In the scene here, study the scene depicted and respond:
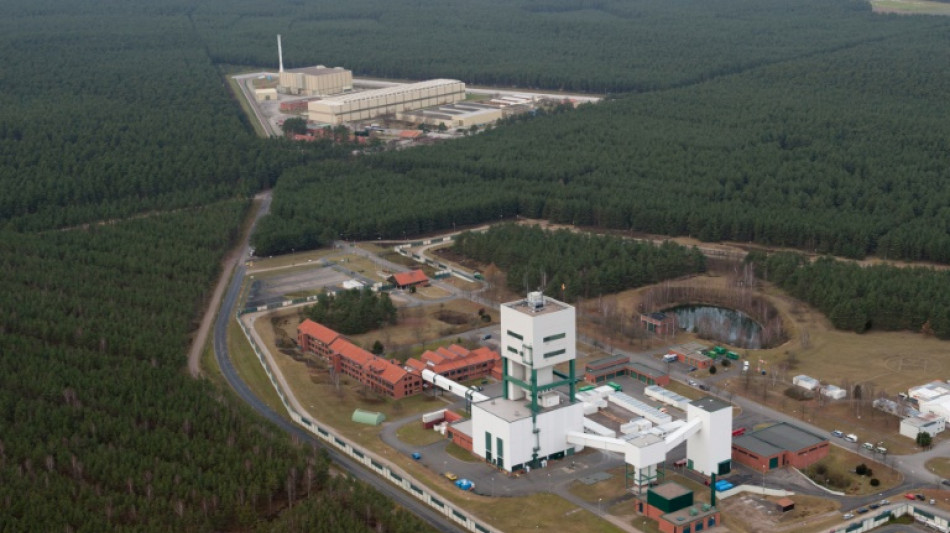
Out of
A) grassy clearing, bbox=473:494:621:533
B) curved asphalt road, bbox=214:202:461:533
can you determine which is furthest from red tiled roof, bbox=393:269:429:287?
grassy clearing, bbox=473:494:621:533

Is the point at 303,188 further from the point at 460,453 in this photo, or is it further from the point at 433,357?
the point at 460,453

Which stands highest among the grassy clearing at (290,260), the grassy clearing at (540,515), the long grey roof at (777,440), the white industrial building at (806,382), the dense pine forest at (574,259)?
the dense pine forest at (574,259)

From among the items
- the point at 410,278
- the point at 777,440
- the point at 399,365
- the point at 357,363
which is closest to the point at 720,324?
the point at 410,278

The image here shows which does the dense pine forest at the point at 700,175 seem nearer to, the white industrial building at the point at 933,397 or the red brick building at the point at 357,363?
the red brick building at the point at 357,363

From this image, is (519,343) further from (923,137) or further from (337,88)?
(337,88)

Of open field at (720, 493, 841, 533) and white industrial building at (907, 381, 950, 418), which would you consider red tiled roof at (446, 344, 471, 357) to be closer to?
open field at (720, 493, 841, 533)

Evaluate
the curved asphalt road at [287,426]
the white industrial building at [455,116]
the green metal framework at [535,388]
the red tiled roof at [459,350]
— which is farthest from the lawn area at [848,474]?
the white industrial building at [455,116]
